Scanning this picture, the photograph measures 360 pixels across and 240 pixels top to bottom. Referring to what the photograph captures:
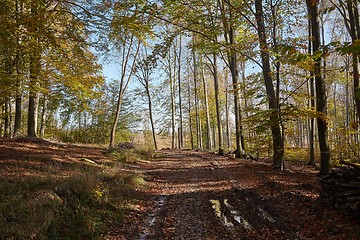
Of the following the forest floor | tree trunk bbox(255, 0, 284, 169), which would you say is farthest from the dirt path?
tree trunk bbox(255, 0, 284, 169)

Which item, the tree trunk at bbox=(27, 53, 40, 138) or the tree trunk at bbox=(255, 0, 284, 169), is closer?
the tree trunk at bbox=(255, 0, 284, 169)

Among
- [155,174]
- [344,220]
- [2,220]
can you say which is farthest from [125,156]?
[344,220]

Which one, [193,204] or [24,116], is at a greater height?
[24,116]

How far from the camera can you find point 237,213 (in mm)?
6266

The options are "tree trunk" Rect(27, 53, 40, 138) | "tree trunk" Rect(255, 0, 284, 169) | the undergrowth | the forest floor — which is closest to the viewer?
the undergrowth

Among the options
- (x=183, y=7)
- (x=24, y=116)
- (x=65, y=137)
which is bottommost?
(x=65, y=137)

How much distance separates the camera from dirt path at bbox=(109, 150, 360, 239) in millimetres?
5035

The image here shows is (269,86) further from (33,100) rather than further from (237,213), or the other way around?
(33,100)

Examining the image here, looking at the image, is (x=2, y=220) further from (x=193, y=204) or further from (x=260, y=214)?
(x=260, y=214)

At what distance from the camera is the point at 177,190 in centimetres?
904

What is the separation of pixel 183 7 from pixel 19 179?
9.51 metres

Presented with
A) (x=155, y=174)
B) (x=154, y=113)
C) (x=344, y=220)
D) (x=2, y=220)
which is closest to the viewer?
(x=2, y=220)

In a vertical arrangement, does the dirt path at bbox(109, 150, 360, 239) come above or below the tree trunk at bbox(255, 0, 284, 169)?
below

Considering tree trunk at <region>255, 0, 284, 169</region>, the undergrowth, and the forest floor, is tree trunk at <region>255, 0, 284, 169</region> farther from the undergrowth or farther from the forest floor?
the undergrowth
